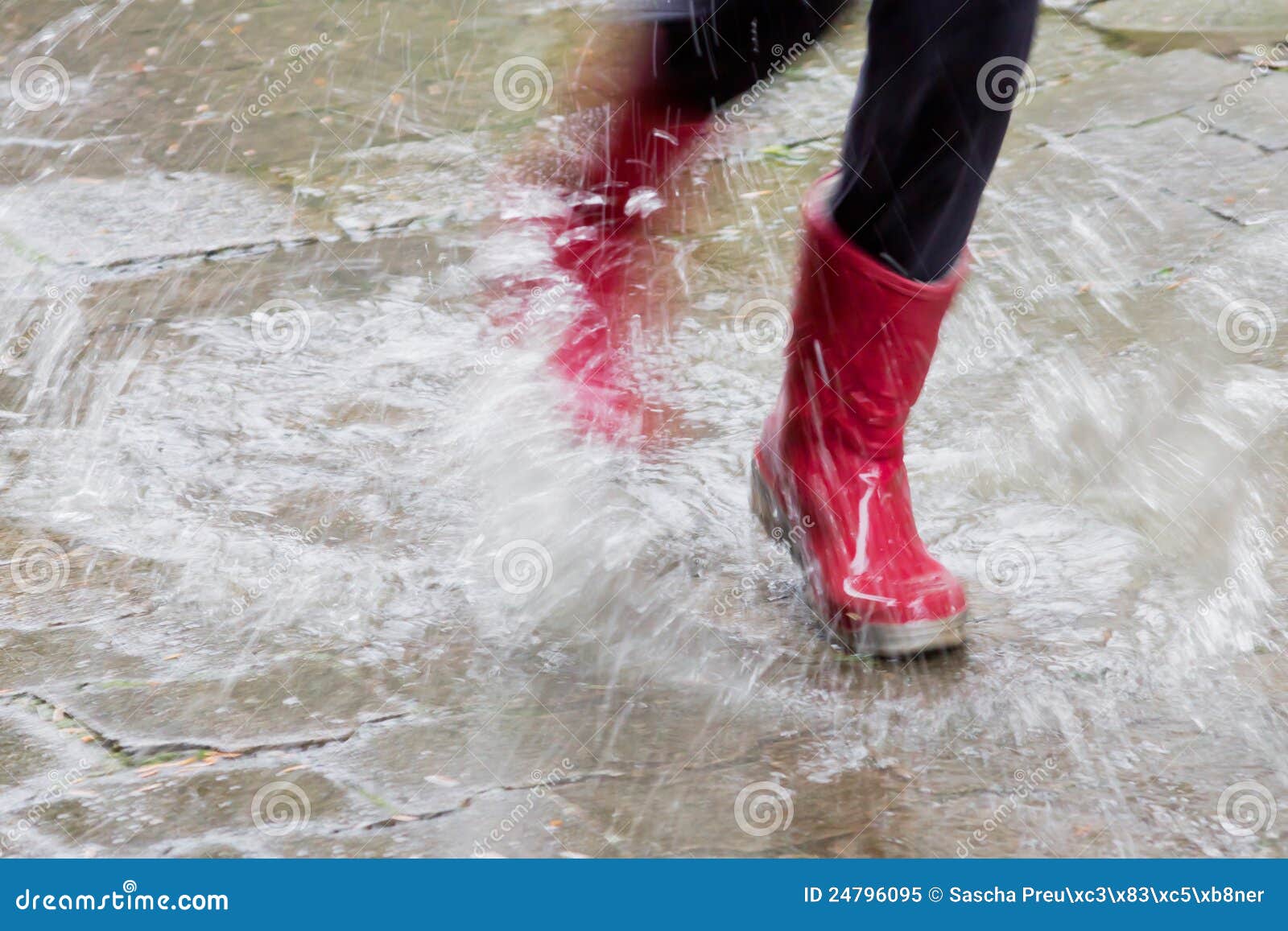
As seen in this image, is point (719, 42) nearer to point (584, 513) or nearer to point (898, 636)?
point (584, 513)

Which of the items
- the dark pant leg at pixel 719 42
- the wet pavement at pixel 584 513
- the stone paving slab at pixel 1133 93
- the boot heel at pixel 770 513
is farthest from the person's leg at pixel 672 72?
the stone paving slab at pixel 1133 93

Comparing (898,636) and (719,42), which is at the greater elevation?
(719,42)

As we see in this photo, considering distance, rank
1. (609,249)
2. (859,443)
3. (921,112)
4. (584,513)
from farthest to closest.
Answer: (609,249) → (584,513) → (859,443) → (921,112)

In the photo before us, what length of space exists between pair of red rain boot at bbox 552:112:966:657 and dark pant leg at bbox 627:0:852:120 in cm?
23

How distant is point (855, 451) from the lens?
1798mm

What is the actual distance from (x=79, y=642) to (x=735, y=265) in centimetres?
157

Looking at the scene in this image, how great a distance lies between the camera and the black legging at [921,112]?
152 cm

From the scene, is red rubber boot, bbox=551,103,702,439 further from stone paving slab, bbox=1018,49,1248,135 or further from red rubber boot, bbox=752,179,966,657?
stone paving slab, bbox=1018,49,1248,135

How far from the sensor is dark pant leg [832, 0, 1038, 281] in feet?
4.97

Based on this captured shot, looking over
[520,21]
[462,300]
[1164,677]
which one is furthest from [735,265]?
[520,21]

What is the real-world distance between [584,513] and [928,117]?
0.79m

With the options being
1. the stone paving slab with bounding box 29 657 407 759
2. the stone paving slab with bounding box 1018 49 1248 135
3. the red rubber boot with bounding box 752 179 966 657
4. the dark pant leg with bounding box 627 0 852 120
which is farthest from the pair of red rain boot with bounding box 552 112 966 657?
the stone paving slab with bounding box 1018 49 1248 135

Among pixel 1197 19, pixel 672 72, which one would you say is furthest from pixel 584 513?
pixel 1197 19

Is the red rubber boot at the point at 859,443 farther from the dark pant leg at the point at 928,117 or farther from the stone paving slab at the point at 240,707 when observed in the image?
the stone paving slab at the point at 240,707
